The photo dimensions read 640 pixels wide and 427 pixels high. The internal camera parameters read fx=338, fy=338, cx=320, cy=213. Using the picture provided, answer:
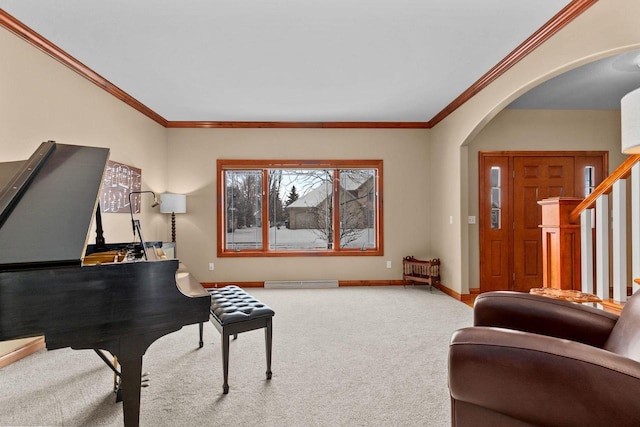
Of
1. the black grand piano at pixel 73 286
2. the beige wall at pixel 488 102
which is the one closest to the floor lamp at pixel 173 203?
the black grand piano at pixel 73 286

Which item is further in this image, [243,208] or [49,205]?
[243,208]

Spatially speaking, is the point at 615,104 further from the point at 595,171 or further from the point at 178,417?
the point at 178,417

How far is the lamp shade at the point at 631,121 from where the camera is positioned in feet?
4.89

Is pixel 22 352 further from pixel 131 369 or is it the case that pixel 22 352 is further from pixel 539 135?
pixel 539 135

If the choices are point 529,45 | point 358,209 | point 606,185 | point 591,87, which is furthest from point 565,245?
point 358,209

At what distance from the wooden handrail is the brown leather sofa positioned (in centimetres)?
135

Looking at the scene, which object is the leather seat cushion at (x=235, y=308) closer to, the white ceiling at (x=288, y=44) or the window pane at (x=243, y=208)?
the white ceiling at (x=288, y=44)

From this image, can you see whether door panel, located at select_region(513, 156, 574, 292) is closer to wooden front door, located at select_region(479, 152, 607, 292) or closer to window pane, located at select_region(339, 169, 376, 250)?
wooden front door, located at select_region(479, 152, 607, 292)

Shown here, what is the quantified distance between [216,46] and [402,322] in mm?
3255

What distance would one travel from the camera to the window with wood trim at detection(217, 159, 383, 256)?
5465mm

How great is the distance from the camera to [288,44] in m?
2.97

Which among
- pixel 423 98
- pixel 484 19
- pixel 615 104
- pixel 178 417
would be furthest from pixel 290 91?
pixel 615 104

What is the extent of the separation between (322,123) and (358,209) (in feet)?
4.96

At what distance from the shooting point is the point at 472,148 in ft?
16.0
